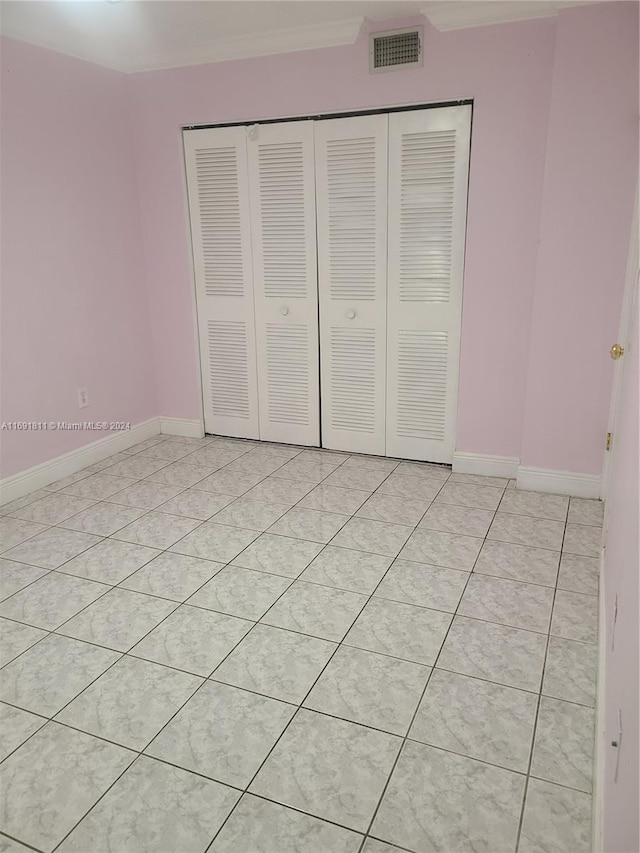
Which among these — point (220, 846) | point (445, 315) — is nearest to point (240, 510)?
point (445, 315)

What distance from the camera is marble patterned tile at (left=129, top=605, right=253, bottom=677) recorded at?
2.04 metres

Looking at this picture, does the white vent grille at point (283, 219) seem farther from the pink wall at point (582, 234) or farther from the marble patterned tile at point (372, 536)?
the marble patterned tile at point (372, 536)

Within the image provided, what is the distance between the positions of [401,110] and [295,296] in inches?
47.1

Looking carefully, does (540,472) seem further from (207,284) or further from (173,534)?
(207,284)

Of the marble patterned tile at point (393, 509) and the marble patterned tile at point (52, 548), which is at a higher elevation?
the marble patterned tile at point (393, 509)

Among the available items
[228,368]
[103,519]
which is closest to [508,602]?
[103,519]

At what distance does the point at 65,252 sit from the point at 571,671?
3294 mm

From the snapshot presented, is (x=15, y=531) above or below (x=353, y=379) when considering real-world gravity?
below

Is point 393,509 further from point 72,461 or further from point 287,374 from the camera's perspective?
point 72,461

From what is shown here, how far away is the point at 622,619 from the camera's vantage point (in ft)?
4.75

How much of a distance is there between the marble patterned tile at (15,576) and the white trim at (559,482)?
2.47 metres

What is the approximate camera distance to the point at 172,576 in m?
2.55

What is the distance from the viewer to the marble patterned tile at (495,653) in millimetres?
1943

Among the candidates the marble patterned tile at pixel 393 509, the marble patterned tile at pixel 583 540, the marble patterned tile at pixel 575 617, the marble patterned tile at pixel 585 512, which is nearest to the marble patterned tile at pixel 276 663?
the marble patterned tile at pixel 575 617
